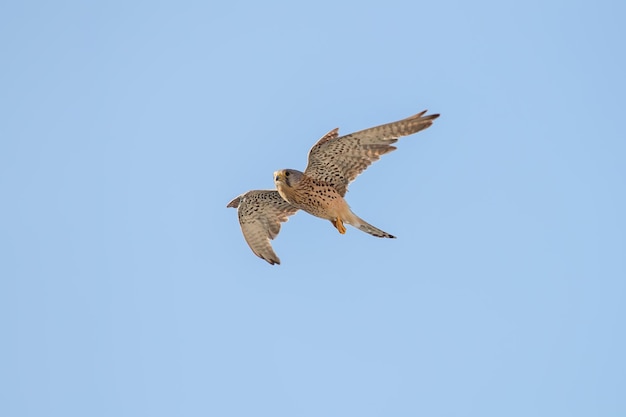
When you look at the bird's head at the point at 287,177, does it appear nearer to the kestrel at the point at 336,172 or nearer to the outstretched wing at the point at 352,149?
the kestrel at the point at 336,172

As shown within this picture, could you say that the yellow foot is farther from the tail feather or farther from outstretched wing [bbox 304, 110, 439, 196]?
outstretched wing [bbox 304, 110, 439, 196]

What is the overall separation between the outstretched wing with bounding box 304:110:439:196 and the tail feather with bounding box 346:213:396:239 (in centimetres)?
41

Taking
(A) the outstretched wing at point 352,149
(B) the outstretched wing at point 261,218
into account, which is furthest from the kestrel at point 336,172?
(B) the outstretched wing at point 261,218

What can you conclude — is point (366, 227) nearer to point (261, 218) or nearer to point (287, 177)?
point (287, 177)

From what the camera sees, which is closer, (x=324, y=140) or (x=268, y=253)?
(x=324, y=140)

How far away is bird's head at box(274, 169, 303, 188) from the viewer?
1402 cm

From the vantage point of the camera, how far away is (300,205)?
47.6 ft

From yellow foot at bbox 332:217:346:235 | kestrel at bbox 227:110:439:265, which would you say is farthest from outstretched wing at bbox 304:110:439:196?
yellow foot at bbox 332:217:346:235

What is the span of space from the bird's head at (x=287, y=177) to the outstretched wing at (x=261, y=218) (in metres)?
1.16

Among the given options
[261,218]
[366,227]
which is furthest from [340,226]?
[261,218]

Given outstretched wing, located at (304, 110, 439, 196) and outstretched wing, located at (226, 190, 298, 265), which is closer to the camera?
outstretched wing, located at (304, 110, 439, 196)

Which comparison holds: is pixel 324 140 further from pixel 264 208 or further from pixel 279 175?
pixel 264 208

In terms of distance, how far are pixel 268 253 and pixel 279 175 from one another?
1.97 meters

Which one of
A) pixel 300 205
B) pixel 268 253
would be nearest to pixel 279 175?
pixel 300 205
